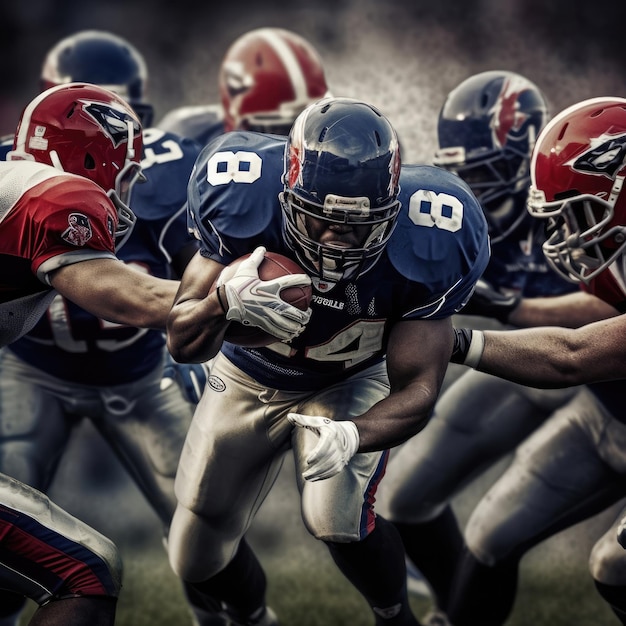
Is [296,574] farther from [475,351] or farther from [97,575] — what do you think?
[97,575]

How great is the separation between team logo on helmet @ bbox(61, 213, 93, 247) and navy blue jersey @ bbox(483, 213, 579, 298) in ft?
6.13

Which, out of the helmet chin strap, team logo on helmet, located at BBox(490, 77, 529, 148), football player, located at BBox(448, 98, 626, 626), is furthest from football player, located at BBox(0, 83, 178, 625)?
team logo on helmet, located at BBox(490, 77, 529, 148)

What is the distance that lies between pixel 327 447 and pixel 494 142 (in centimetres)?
196

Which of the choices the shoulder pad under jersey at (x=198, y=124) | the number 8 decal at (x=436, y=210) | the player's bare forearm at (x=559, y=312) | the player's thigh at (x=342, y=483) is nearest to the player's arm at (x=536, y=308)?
the player's bare forearm at (x=559, y=312)

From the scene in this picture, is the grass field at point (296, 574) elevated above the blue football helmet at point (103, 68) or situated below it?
below

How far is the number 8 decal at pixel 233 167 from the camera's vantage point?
2814 millimetres

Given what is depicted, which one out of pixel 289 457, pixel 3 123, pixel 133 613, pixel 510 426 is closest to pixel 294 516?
pixel 289 457

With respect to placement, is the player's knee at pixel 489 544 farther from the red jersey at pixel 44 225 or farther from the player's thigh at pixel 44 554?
the red jersey at pixel 44 225

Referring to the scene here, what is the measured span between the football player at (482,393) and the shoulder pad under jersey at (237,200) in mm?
1006

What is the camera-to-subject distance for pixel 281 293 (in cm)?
255

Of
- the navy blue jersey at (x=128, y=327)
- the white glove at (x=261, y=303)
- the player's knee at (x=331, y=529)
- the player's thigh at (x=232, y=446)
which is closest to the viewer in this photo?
the white glove at (x=261, y=303)

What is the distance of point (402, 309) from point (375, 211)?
318mm

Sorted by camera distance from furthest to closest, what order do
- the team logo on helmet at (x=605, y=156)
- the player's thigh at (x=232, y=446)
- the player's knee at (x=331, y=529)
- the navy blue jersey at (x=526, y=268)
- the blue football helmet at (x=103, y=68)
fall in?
the blue football helmet at (x=103, y=68)
the navy blue jersey at (x=526, y=268)
the player's thigh at (x=232, y=446)
the team logo on helmet at (x=605, y=156)
the player's knee at (x=331, y=529)

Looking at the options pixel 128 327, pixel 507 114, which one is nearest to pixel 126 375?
pixel 128 327
